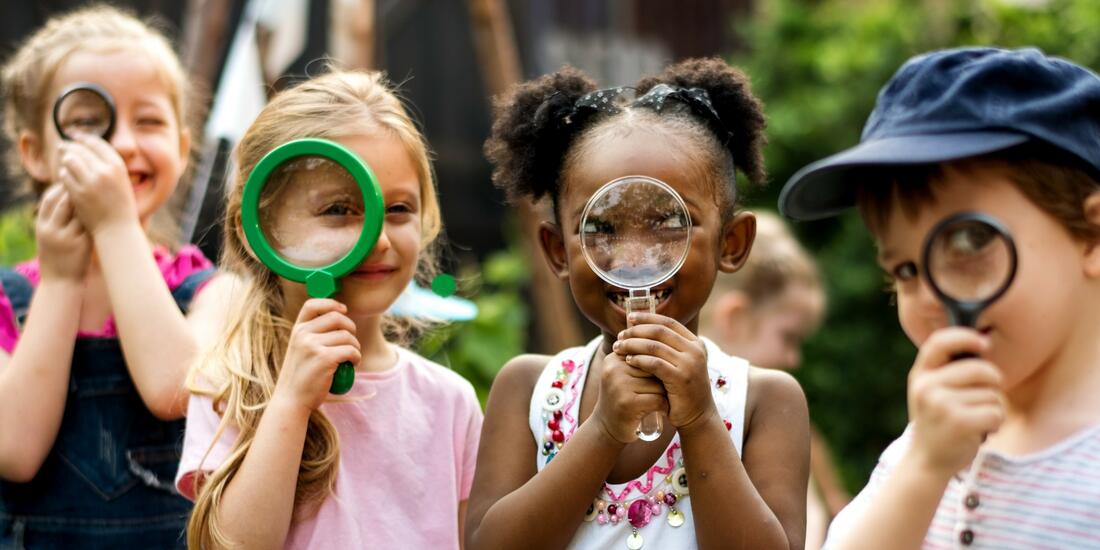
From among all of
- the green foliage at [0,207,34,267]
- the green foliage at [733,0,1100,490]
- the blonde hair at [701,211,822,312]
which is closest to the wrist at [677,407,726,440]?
the blonde hair at [701,211,822,312]

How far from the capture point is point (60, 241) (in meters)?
3.14

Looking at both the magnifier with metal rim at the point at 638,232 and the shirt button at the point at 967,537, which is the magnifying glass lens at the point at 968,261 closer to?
the shirt button at the point at 967,537

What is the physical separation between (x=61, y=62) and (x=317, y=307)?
1.51 meters

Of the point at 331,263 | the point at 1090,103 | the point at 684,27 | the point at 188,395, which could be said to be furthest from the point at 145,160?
the point at 684,27

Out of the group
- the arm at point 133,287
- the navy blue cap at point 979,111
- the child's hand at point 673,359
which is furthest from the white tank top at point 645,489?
the arm at point 133,287

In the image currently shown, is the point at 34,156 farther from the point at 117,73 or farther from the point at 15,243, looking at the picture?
the point at 15,243

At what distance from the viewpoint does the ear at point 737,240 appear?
8.89 ft

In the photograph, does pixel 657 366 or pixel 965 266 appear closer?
pixel 965 266

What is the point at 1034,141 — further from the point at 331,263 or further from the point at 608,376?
the point at 331,263

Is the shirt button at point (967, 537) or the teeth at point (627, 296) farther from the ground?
the teeth at point (627, 296)

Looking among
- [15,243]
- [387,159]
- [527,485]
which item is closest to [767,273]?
→ [387,159]

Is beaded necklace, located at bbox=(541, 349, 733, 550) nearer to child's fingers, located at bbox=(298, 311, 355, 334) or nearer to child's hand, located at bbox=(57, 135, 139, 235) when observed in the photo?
child's fingers, located at bbox=(298, 311, 355, 334)

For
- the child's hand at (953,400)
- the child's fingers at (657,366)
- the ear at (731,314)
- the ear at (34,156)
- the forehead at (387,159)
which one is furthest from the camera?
the ear at (731,314)

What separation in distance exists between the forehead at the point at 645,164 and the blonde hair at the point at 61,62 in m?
1.62
